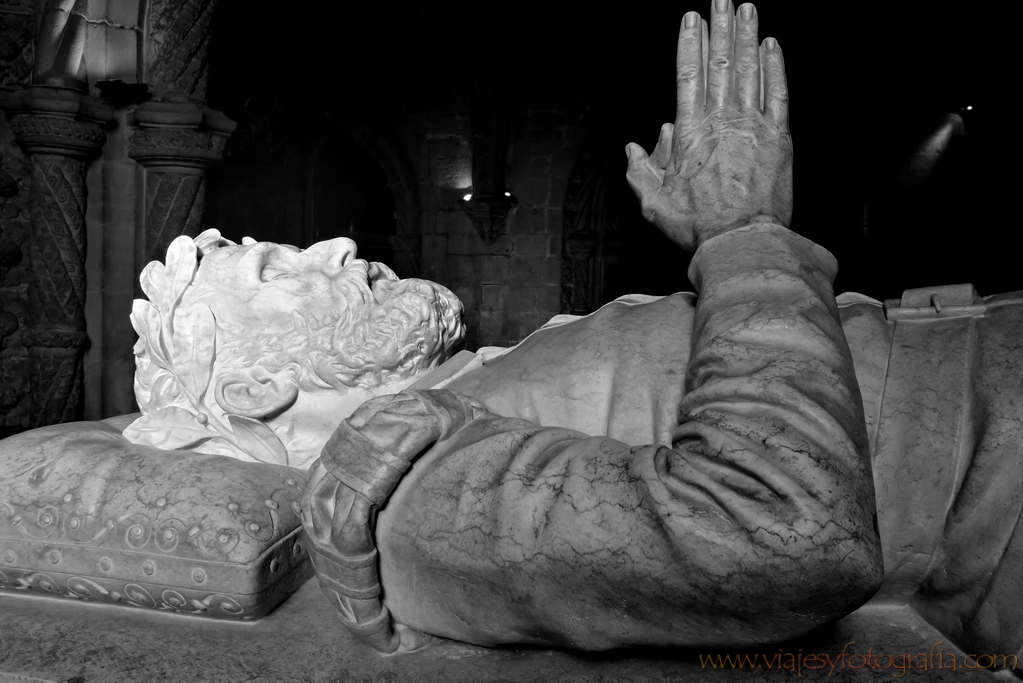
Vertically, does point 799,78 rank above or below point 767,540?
above

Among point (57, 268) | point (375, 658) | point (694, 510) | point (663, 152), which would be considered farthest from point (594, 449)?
point (57, 268)

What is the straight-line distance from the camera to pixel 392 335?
5.89 feet

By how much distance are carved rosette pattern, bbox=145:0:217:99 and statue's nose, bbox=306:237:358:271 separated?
301 centimetres

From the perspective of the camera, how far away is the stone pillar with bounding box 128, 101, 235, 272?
4.27 m

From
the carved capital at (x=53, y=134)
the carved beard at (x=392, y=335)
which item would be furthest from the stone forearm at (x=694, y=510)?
the carved capital at (x=53, y=134)

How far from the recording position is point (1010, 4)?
27.6 ft

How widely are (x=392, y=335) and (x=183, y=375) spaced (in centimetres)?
49

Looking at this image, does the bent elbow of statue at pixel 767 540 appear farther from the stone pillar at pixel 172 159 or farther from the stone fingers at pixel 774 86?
the stone pillar at pixel 172 159

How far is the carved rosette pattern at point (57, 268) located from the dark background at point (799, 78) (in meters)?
5.45

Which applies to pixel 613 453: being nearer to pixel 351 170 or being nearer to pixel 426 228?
pixel 426 228

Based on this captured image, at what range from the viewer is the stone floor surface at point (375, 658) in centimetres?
129

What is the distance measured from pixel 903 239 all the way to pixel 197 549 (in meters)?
13.0

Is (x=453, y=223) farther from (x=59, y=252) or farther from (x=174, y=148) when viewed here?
(x=59, y=252)

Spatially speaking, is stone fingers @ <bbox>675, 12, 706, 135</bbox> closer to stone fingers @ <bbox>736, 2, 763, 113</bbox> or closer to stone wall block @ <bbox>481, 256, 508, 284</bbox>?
stone fingers @ <bbox>736, 2, 763, 113</bbox>
